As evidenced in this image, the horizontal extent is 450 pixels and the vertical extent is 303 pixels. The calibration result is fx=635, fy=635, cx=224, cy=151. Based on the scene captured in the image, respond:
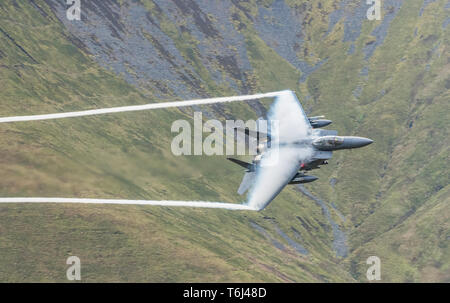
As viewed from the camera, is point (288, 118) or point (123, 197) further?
point (123, 197)

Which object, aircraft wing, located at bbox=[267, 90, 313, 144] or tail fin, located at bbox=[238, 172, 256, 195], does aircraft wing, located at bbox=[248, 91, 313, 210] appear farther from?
tail fin, located at bbox=[238, 172, 256, 195]

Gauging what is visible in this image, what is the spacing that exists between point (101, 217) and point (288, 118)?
9254 cm

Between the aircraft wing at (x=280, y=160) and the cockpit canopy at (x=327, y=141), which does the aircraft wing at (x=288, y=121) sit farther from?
the cockpit canopy at (x=327, y=141)

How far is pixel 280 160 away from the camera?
307 feet

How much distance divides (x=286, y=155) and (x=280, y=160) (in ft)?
3.83

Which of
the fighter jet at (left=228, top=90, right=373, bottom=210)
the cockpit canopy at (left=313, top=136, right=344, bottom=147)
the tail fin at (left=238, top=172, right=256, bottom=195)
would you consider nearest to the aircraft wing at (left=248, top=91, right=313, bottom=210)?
the fighter jet at (left=228, top=90, right=373, bottom=210)

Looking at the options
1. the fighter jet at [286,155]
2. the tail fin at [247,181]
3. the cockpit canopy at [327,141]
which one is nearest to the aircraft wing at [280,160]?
the fighter jet at [286,155]

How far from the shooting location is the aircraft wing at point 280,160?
91000 mm

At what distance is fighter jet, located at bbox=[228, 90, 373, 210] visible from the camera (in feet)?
300

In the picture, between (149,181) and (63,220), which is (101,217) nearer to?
(63,220)

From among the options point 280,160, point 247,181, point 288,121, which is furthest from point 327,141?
point 247,181
